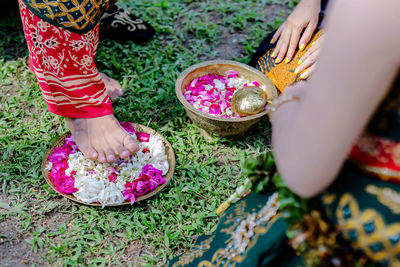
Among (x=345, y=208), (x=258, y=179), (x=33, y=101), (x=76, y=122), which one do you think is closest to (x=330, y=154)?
(x=345, y=208)

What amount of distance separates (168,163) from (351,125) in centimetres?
145

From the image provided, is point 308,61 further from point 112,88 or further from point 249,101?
point 112,88

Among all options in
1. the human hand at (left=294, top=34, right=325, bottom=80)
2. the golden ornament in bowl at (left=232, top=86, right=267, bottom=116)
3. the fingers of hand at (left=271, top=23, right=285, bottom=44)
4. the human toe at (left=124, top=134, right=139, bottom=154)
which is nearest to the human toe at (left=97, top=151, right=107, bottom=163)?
the human toe at (left=124, top=134, right=139, bottom=154)

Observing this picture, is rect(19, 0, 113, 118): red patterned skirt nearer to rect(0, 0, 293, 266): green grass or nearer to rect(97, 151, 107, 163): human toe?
rect(97, 151, 107, 163): human toe

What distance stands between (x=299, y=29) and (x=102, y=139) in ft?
4.41

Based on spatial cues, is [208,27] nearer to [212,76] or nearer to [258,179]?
[212,76]

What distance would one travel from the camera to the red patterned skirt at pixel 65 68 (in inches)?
68.9

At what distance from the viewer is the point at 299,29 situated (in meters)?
2.28

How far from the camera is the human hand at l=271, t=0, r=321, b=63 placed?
2.26 m

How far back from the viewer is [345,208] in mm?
909

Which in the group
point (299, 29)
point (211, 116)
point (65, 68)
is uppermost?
point (299, 29)

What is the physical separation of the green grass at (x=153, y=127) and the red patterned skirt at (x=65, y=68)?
1.25ft

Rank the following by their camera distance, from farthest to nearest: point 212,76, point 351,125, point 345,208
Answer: point 212,76, point 345,208, point 351,125

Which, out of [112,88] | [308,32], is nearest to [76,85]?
[112,88]
